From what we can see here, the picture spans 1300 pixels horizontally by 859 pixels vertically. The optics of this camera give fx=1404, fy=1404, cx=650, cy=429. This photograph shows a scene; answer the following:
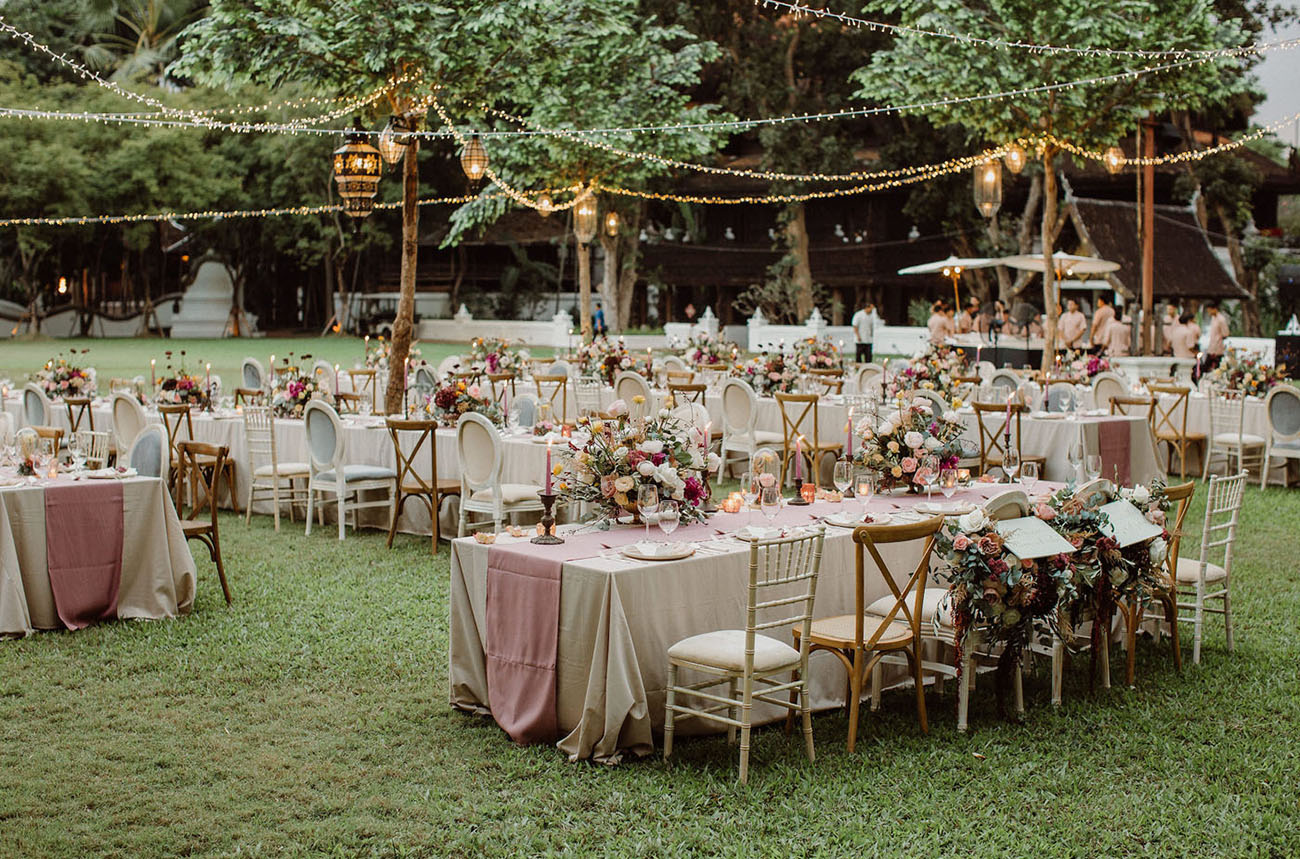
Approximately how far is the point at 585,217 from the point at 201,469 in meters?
11.0

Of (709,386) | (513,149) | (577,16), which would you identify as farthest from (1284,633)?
(513,149)

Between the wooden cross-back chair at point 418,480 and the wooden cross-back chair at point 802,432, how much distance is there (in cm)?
349

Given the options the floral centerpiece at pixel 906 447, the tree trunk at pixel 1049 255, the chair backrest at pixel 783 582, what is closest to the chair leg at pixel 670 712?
the chair backrest at pixel 783 582

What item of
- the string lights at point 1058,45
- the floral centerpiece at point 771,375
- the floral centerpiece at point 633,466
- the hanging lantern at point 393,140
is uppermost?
the string lights at point 1058,45

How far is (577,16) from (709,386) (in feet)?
28.7

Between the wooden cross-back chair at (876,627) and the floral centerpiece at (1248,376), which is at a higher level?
the floral centerpiece at (1248,376)

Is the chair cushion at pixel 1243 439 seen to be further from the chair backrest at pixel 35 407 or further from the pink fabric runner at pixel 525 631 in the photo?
the chair backrest at pixel 35 407

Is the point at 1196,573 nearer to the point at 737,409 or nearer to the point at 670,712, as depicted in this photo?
the point at 670,712

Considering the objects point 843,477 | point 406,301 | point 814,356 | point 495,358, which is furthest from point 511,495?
point 814,356

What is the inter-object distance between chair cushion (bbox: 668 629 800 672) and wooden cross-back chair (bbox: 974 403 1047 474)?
632 centimetres

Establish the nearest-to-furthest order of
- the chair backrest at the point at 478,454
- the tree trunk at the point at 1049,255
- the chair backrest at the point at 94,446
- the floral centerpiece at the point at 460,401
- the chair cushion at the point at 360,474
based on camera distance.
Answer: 1. the chair backrest at the point at 94,446
2. the chair backrest at the point at 478,454
3. the chair cushion at the point at 360,474
4. the floral centerpiece at the point at 460,401
5. the tree trunk at the point at 1049,255

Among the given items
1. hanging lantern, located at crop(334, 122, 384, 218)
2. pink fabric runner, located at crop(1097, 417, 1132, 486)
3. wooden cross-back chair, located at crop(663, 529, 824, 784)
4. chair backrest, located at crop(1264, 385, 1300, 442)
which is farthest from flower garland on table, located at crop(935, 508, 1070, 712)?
chair backrest, located at crop(1264, 385, 1300, 442)

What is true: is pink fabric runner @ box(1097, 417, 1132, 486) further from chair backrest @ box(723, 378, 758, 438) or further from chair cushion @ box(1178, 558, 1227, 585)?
chair cushion @ box(1178, 558, 1227, 585)

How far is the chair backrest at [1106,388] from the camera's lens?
1425 centimetres
